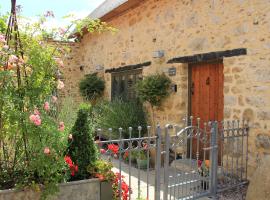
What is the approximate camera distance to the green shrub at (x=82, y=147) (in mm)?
3631

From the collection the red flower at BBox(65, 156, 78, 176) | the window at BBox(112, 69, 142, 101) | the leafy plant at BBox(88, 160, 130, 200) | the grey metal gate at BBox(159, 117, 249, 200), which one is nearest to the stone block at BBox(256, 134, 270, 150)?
the grey metal gate at BBox(159, 117, 249, 200)

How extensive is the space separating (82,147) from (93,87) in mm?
7180

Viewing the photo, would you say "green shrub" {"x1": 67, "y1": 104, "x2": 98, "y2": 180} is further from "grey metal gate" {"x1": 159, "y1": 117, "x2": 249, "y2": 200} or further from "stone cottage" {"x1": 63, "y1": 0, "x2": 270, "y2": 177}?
"stone cottage" {"x1": 63, "y1": 0, "x2": 270, "y2": 177}

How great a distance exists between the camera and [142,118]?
7891 millimetres

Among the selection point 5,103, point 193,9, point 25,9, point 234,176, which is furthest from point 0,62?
point 193,9

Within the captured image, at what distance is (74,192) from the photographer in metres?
3.44

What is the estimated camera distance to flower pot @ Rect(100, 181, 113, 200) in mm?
3602

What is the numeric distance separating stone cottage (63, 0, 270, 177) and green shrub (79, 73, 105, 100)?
3.48 ft

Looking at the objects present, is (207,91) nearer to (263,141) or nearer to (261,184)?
(263,141)

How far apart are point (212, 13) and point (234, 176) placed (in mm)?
3056

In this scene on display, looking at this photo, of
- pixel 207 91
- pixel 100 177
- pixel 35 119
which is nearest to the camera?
pixel 35 119

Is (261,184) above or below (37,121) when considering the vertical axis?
below

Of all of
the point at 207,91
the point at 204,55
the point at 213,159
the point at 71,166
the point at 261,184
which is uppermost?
the point at 204,55

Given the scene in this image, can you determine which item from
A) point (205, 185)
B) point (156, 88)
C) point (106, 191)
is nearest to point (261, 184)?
point (205, 185)
